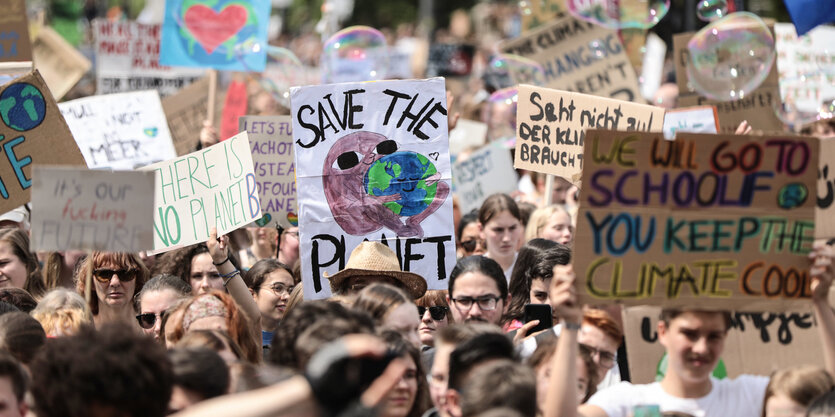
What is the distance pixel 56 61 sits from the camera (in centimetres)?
1083

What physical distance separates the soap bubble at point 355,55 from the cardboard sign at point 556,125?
93.0 inches

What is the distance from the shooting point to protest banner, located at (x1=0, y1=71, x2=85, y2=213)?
6.27m

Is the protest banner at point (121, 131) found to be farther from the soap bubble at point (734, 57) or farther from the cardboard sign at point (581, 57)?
the soap bubble at point (734, 57)

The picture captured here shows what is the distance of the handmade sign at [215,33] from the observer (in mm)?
10961

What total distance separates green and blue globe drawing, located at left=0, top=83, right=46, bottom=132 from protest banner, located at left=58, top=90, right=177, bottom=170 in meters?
3.39

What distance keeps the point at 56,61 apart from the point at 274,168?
3658 millimetres

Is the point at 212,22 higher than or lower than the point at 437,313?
higher

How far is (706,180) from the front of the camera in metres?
4.53

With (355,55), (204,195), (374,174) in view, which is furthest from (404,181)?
(355,55)

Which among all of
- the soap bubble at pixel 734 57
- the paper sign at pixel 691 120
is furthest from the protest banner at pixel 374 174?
the paper sign at pixel 691 120

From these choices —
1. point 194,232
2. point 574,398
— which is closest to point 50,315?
point 194,232

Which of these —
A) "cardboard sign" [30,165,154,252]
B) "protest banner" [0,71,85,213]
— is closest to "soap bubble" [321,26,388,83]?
"protest banner" [0,71,85,213]

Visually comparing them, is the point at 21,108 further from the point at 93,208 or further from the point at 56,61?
the point at 56,61

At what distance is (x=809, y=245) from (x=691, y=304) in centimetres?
49
